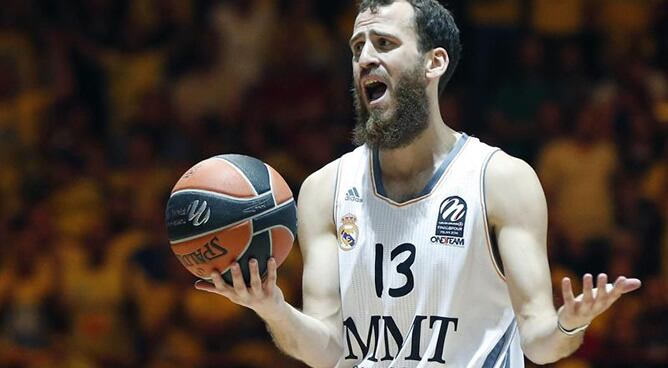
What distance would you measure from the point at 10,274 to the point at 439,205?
5565mm

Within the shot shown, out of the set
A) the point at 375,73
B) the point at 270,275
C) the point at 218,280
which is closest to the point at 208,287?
the point at 218,280

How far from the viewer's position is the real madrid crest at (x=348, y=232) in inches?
194

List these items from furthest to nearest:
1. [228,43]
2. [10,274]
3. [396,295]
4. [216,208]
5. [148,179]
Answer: [228,43], [148,179], [10,274], [396,295], [216,208]

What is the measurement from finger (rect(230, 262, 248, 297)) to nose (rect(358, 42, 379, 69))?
1.04 m

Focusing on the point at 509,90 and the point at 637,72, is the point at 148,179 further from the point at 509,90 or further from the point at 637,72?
the point at 637,72

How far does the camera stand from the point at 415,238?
4.81m

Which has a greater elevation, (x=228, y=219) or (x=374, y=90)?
(x=374, y=90)

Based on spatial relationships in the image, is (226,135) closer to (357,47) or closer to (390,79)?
(357,47)

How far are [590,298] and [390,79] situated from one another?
124 centimetres

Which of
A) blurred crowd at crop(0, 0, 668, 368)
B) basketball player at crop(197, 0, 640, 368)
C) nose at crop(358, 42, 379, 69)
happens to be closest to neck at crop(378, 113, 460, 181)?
basketball player at crop(197, 0, 640, 368)

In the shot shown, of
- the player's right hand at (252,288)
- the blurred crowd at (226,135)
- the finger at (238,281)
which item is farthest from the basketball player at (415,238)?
the blurred crowd at (226,135)

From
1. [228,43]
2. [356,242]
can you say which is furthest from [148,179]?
[356,242]

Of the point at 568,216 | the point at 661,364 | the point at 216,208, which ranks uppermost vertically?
the point at 216,208

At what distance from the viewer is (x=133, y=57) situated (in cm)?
1120
